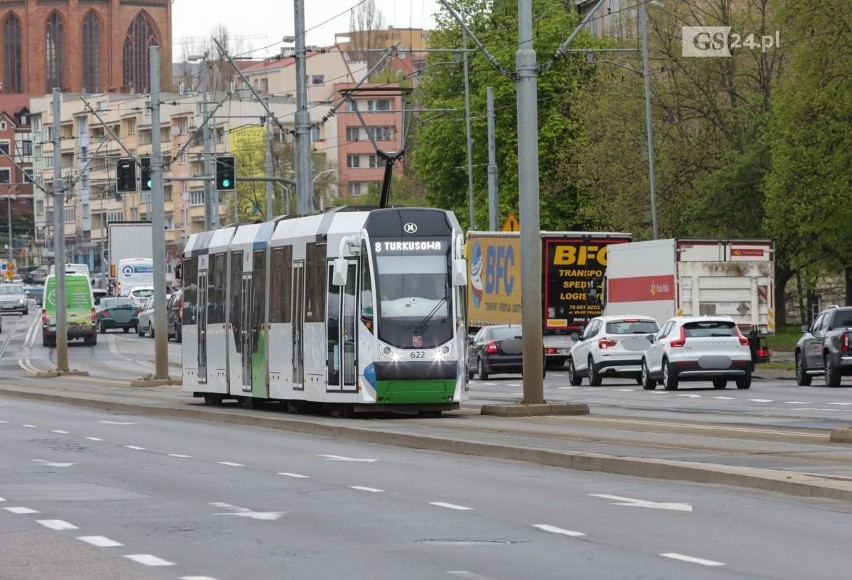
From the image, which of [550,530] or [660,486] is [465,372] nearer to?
[660,486]

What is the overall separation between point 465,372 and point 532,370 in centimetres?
145

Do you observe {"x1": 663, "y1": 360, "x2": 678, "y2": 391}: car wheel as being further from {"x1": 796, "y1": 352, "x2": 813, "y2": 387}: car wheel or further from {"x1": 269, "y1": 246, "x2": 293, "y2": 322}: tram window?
{"x1": 269, "y1": 246, "x2": 293, "y2": 322}: tram window

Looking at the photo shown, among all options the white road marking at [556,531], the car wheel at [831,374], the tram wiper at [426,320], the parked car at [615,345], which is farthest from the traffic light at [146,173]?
the white road marking at [556,531]

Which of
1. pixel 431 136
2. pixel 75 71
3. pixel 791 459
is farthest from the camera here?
pixel 75 71

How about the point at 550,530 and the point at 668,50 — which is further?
the point at 668,50

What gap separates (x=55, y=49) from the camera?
189125 mm

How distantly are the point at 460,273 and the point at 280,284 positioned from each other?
4.38 m

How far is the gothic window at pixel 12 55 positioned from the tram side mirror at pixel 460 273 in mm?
167282

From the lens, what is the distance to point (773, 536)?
12.2 metres

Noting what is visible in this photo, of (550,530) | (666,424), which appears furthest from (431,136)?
(550,530)

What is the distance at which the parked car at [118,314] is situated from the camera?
95.1m

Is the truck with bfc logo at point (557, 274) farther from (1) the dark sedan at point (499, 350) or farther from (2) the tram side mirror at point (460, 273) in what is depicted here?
(2) the tram side mirror at point (460, 273)

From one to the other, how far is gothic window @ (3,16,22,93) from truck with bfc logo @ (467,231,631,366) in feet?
464

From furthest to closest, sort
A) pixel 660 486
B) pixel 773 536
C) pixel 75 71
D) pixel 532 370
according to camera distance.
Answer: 1. pixel 75 71
2. pixel 532 370
3. pixel 660 486
4. pixel 773 536
